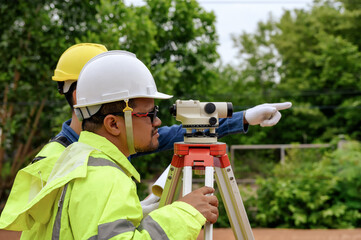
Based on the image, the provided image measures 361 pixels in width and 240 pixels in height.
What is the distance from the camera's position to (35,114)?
285 inches

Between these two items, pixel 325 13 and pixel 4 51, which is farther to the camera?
pixel 325 13

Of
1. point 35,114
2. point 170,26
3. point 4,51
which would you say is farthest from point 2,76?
point 170,26

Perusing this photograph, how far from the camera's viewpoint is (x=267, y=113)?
1.85 meters

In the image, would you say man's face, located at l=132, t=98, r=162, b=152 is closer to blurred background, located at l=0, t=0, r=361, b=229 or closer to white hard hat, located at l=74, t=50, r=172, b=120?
white hard hat, located at l=74, t=50, r=172, b=120

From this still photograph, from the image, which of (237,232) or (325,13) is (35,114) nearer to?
(237,232)

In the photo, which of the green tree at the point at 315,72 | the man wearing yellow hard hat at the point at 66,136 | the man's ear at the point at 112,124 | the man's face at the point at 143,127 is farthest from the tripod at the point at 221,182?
the green tree at the point at 315,72

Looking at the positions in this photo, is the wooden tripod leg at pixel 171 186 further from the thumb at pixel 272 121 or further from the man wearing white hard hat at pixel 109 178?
the thumb at pixel 272 121

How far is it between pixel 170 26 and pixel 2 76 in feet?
10.6

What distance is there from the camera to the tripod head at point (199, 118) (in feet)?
5.49

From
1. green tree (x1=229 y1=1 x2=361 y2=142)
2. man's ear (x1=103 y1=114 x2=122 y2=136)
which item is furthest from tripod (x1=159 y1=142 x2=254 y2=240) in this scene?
green tree (x1=229 y1=1 x2=361 y2=142)

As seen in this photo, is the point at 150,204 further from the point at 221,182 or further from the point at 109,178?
the point at 109,178

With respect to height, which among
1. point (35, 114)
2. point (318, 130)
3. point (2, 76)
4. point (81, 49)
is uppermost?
point (81, 49)

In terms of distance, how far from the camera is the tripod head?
167 centimetres

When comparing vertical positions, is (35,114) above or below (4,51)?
below
